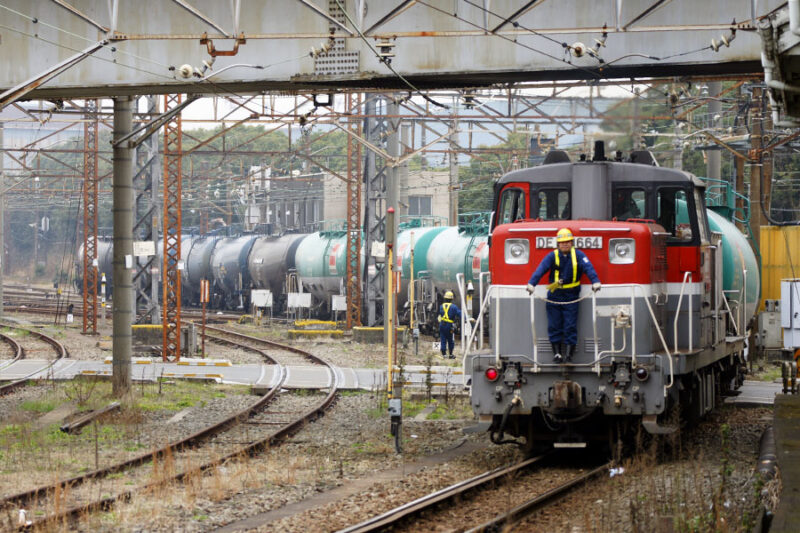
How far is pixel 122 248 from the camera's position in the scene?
19.0 m

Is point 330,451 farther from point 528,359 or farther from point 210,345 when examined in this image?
point 210,345

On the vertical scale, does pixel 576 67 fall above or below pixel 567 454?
above

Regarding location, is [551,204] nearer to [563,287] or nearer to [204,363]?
[563,287]

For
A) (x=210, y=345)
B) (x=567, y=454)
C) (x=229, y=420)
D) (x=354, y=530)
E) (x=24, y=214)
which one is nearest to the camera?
(x=354, y=530)

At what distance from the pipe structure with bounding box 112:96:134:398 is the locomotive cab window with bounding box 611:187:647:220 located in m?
9.50

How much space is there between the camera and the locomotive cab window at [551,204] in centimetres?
1261

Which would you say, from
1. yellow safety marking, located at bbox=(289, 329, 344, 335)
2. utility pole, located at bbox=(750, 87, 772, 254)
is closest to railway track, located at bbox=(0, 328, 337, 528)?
utility pole, located at bbox=(750, 87, 772, 254)

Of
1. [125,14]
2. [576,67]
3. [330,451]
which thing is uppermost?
[125,14]

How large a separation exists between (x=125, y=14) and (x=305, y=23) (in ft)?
Answer: 8.90

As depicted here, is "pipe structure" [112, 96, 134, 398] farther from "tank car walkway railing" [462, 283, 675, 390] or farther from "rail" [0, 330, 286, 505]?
"tank car walkway railing" [462, 283, 675, 390]

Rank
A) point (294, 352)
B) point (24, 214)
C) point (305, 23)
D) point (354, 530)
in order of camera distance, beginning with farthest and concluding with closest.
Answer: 1. point (24, 214)
2. point (294, 352)
3. point (305, 23)
4. point (354, 530)

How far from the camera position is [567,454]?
13.2m

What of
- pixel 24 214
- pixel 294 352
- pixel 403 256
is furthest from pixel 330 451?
pixel 24 214

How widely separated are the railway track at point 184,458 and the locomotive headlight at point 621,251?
16.4 ft
